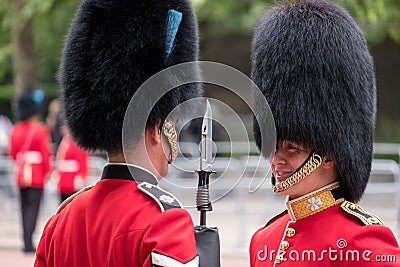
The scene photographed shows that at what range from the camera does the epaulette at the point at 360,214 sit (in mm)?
3068

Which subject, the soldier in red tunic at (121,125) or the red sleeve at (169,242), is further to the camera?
the soldier in red tunic at (121,125)

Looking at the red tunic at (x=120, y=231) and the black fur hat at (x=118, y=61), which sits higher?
the black fur hat at (x=118, y=61)

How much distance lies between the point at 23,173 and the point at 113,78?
20.1 feet

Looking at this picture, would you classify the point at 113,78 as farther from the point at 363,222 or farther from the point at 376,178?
the point at 376,178

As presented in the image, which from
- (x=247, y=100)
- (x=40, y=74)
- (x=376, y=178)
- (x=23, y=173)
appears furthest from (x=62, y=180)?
(x=40, y=74)

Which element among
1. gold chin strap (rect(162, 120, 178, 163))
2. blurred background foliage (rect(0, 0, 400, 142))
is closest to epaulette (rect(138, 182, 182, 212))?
gold chin strap (rect(162, 120, 178, 163))

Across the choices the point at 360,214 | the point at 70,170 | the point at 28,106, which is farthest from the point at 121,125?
the point at 28,106

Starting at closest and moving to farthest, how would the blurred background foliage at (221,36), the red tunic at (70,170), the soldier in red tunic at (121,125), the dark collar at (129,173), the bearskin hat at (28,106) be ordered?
1. the soldier in red tunic at (121,125)
2. the dark collar at (129,173)
3. the red tunic at (70,170)
4. the bearskin hat at (28,106)
5. the blurred background foliage at (221,36)

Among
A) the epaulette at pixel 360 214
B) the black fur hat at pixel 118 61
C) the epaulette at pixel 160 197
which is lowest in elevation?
the epaulette at pixel 360 214

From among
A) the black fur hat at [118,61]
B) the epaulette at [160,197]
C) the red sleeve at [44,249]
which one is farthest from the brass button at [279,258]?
the red sleeve at [44,249]

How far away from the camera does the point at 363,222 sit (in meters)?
3.06

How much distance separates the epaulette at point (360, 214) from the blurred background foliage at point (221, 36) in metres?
7.81

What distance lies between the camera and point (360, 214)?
10.2ft

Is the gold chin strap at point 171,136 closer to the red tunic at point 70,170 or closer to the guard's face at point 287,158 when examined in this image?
the guard's face at point 287,158
